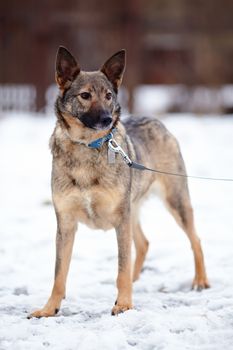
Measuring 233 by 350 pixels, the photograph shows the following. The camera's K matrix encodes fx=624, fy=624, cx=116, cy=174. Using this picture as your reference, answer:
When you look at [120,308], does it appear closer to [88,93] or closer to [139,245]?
[139,245]

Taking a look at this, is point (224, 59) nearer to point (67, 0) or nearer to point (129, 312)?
point (67, 0)

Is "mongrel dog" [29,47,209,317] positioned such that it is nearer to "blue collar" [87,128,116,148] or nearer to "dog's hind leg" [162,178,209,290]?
"blue collar" [87,128,116,148]

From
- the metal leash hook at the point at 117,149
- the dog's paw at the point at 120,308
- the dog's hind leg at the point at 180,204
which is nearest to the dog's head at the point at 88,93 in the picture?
the metal leash hook at the point at 117,149

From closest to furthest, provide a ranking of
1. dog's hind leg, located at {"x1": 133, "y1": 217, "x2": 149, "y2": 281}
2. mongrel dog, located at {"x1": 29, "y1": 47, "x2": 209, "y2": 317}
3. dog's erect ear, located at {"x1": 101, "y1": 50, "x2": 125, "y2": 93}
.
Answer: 1. mongrel dog, located at {"x1": 29, "y1": 47, "x2": 209, "y2": 317}
2. dog's erect ear, located at {"x1": 101, "y1": 50, "x2": 125, "y2": 93}
3. dog's hind leg, located at {"x1": 133, "y1": 217, "x2": 149, "y2": 281}

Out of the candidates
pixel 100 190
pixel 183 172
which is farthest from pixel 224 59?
pixel 100 190

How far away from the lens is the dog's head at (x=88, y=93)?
4754mm

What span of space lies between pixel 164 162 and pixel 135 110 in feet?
Answer: 37.6

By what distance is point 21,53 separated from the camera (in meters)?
18.1

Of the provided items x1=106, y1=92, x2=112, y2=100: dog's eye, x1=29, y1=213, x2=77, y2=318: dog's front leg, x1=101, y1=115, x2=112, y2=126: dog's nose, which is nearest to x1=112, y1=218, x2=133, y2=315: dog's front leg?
x1=29, y1=213, x2=77, y2=318: dog's front leg

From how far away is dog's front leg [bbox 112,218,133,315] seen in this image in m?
4.87

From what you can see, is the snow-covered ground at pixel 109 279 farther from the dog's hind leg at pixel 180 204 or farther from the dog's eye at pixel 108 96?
the dog's eye at pixel 108 96

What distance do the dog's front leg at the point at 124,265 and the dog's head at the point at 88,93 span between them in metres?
0.83

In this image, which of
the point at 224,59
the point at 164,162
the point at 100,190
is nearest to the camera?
the point at 100,190

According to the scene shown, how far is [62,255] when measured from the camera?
505 centimetres
